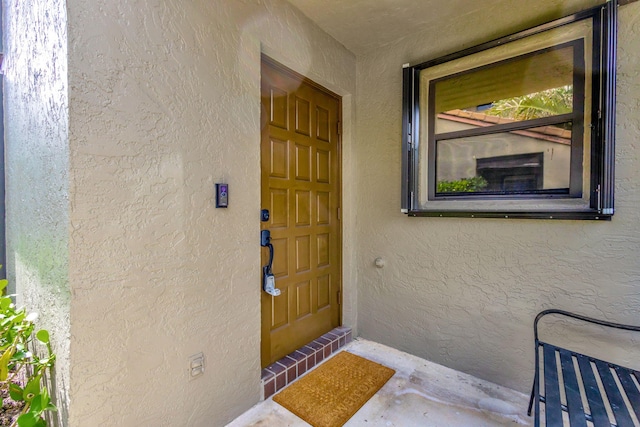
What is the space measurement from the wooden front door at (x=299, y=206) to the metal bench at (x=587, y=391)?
149 cm

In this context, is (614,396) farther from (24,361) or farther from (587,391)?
(24,361)

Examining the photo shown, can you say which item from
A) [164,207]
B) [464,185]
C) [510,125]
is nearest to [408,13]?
[510,125]

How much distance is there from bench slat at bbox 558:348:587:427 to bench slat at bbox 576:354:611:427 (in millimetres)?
34

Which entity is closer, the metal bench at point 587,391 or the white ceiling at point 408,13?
the metal bench at point 587,391

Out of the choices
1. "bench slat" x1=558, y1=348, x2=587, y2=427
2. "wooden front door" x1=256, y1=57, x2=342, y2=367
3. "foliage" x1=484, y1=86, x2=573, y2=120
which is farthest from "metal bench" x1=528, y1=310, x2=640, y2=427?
"wooden front door" x1=256, y1=57, x2=342, y2=367

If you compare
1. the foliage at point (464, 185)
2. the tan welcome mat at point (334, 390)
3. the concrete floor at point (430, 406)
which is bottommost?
the concrete floor at point (430, 406)

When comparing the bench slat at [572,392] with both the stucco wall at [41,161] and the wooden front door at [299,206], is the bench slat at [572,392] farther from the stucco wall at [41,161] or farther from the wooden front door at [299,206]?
the stucco wall at [41,161]

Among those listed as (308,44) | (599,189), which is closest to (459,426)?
(599,189)

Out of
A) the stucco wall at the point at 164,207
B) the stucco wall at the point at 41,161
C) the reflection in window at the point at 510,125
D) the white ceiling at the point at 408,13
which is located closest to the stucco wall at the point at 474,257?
the white ceiling at the point at 408,13

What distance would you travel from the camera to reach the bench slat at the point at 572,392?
1.16 metres

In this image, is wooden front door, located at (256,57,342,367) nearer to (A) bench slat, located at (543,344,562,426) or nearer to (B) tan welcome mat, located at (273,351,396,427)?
(B) tan welcome mat, located at (273,351,396,427)

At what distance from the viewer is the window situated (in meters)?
1.64

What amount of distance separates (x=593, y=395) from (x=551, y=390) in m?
0.16

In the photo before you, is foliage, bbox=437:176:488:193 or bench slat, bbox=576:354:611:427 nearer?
bench slat, bbox=576:354:611:427
